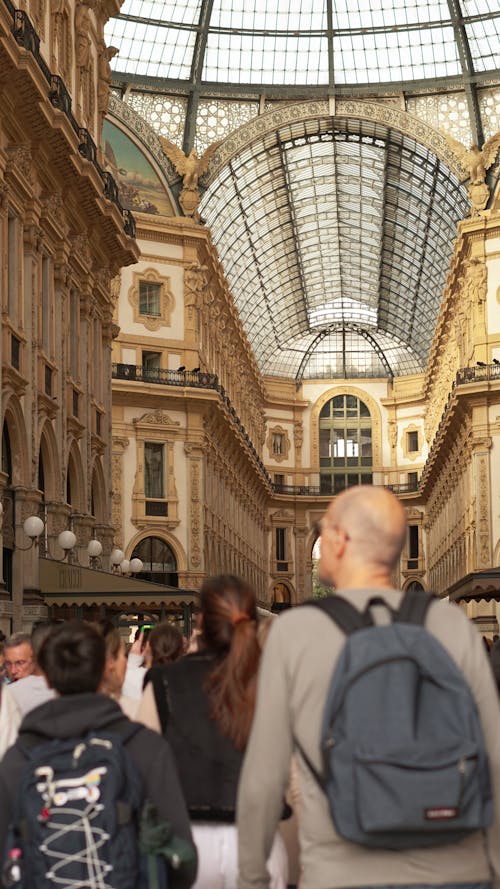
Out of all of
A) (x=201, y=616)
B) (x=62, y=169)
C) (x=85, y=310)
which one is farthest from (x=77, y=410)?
(x=201, y=616)

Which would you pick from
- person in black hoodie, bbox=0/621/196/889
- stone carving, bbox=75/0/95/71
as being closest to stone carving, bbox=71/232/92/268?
stone carving, bbox=75/0/95/71

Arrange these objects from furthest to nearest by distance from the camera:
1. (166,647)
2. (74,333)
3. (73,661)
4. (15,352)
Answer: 1. (74,333)
2. (15,352)
3. (166,647)
4. (73,661)

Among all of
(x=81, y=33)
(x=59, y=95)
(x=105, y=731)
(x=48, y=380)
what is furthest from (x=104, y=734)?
(x=81, y=33)

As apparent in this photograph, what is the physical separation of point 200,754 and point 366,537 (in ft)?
5.78

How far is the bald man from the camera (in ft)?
14.6

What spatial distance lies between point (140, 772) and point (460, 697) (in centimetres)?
129

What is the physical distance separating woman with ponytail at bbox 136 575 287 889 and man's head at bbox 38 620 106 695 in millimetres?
878

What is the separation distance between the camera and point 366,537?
191 inches

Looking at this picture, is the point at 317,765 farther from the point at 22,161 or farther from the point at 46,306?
the point at 46,306

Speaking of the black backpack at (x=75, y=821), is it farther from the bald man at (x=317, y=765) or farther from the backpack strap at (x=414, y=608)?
the backpack strap at (x=414, y=608)

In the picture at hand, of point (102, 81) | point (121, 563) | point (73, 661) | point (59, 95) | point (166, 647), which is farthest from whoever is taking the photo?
Result: point (102, 81)

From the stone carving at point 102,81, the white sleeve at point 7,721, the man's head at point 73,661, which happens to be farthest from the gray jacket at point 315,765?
the stone carving at point 102,81

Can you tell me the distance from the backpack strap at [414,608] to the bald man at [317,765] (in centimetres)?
3

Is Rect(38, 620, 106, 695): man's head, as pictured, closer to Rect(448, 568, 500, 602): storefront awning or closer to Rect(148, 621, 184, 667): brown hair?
Rect(148, 621, 184, 667): brown hair
